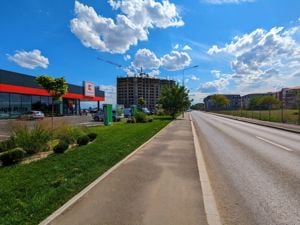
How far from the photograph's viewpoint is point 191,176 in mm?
7500

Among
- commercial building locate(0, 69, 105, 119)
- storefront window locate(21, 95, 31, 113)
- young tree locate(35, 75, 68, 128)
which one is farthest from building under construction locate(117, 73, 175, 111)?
young tree locate(35, 75, 68, 128)

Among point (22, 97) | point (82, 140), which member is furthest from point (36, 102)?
point (82, 140)

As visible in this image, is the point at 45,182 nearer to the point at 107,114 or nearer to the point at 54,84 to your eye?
the point at 54,84

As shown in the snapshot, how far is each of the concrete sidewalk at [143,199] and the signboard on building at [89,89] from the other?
6645 centimetres

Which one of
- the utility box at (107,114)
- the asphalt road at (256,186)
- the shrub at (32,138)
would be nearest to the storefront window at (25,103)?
the utility box at (107,114)

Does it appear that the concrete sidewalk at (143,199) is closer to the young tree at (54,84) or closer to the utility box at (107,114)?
the young tree at (54,84)

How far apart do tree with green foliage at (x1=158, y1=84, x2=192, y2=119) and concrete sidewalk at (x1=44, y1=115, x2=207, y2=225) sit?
3992 centimetres

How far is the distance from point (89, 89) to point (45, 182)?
70111 millimetres

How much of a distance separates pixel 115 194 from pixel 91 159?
3966mm

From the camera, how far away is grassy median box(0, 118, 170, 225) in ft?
15.7

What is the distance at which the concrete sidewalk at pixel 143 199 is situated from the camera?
452 centimetres

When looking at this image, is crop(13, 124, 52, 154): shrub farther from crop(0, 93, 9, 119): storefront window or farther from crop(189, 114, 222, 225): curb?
crop(0, 93, 9, 119): storefront window

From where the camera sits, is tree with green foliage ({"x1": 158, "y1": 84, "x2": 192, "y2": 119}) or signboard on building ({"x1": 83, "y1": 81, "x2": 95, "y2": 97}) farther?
signboard on building ({"x1": 83, "y1": 81, "x2": 95, "y2": 97})

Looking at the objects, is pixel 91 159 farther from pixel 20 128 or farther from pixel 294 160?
pixel 294 160
